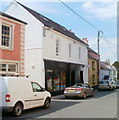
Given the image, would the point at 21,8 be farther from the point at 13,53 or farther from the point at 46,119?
the point at 46,119

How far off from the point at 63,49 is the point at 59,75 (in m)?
2.96

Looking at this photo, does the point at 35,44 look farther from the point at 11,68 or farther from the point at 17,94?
the point at 17,94

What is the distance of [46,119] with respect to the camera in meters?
8.96

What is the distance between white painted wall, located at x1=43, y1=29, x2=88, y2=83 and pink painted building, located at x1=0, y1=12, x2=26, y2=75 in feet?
12.5

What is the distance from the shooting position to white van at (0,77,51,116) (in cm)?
909

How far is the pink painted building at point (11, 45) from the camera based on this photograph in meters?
14.1

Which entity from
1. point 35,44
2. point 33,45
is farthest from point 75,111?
point 33,45

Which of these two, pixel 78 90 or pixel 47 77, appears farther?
pixel 47 77

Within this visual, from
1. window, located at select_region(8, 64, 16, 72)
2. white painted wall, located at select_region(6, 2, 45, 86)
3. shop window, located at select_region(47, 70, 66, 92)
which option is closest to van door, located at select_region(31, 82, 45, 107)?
window, located at select_region(8, 64, 16, 72)

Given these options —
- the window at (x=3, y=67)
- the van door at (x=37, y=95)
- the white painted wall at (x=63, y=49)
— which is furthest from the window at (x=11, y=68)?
the white painted wall at (x=63, y=49)

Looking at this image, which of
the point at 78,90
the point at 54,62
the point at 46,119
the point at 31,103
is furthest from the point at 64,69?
the point at 46,119

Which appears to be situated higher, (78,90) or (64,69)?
(64,69)

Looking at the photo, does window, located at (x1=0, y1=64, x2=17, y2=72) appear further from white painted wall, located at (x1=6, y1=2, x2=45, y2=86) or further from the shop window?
the shop window

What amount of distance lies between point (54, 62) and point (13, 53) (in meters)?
6.27
